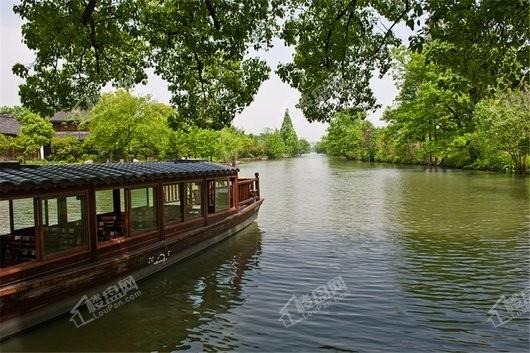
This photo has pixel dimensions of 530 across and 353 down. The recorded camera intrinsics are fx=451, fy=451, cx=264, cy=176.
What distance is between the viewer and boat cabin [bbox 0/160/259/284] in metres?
9.21

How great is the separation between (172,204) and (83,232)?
13.6ft

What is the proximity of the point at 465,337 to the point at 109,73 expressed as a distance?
14008 mm

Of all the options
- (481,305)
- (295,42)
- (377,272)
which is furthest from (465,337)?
(295,42)

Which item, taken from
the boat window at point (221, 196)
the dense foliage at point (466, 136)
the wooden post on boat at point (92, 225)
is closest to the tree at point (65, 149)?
the dense foliage at point (466, 136)

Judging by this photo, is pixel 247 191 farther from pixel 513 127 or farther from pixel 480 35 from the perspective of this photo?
pixel 513 127

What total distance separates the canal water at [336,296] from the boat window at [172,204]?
1464mm

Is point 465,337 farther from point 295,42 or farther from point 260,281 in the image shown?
point 295,42

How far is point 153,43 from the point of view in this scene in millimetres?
13820

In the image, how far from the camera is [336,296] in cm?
1068

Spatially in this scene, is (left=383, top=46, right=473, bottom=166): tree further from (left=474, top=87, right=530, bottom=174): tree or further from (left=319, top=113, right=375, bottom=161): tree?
(left=319, top=113, right=375, bottom=161): tree

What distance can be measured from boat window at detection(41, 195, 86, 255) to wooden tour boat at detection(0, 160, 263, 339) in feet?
0.07

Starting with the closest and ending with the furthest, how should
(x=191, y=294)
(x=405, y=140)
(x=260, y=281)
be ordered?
(x=191, y=294) < (x=260, y=281) < (x=405, y=140)

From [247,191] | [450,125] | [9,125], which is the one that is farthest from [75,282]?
[9,125]

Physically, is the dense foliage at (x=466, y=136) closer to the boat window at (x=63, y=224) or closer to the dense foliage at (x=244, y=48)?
the dense foliage at (x=244, y=48)
